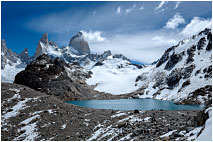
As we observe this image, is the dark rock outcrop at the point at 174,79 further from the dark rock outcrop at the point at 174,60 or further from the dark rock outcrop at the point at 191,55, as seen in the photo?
the dark rock outcrop at the point at 174,60

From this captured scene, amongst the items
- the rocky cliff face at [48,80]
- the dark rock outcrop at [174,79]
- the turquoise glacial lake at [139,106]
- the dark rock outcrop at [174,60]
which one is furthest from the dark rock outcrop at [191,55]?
the rocky cliff face at [48,80]

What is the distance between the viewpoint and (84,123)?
2702cm

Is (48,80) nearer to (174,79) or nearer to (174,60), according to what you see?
(174,79)

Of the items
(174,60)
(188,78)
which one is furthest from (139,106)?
(174,60)

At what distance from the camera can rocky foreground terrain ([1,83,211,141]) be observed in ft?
58.2

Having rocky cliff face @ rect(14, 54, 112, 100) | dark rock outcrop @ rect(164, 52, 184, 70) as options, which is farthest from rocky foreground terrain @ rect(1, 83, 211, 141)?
dark rock outcrop @ rect(164, 52, 184, 70)

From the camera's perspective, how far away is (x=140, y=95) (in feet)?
473

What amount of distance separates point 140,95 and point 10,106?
117 meters

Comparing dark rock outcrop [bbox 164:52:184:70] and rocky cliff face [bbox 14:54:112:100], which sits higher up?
dark rock outcrop [bbox 164:52:184:70]

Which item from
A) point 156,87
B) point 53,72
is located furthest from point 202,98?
point 53,72

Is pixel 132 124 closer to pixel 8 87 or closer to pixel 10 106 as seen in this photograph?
→ pixel 10 106

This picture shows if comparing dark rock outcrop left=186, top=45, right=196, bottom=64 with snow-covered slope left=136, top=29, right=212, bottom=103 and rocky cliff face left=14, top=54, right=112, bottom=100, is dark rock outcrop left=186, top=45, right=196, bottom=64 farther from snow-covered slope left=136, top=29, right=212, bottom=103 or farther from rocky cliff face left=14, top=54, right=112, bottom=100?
rocky cliff face left=14, top=54, right=112, bottom=100

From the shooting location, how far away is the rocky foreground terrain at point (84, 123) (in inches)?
698

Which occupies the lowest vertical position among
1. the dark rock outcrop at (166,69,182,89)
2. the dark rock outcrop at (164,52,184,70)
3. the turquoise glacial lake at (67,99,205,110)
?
the turquoise glacial lake at (67,99,205,110)
